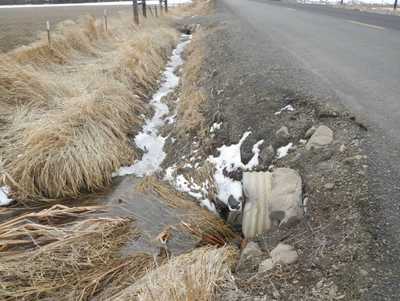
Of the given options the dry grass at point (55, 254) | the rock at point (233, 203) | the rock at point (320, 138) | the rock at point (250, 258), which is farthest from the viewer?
the rock at point (233, 203)

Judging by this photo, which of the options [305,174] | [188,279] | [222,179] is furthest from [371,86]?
[188,279]

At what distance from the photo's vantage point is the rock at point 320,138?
14.1 ft

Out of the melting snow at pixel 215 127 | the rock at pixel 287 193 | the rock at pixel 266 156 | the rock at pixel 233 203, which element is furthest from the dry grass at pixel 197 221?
the melting snow at pixel 215 127

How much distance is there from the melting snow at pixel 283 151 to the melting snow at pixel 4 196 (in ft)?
11.4

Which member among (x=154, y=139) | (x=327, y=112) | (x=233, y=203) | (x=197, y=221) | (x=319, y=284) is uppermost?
(x=327, y=112)

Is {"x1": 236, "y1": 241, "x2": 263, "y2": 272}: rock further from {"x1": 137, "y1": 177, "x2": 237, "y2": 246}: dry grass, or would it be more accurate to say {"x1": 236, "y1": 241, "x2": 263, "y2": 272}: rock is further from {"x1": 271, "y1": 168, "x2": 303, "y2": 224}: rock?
{"x1": 137, "y1": 177, "x2": 237, "y2": 246}: dry grass

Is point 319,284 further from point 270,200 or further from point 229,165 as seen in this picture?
point 229,165

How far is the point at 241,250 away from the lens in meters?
3.69

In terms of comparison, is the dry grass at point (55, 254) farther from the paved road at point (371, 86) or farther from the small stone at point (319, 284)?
the paved road at point (371, 86)

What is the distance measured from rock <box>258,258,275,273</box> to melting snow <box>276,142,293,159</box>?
1.66 metres

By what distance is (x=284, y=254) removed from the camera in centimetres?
→ 313

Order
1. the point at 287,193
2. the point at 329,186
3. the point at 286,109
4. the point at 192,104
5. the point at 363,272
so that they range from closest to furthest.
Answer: the point at 363,272 → the point at 329,186 → the point at 287,193 → the point at 286,109 → the point at 192,104

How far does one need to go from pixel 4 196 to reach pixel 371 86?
5243mm

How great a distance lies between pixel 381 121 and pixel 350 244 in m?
2.05
